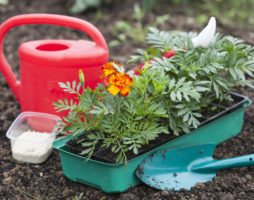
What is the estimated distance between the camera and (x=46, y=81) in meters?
1.94

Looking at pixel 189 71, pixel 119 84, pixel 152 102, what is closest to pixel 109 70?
pixel 119 84

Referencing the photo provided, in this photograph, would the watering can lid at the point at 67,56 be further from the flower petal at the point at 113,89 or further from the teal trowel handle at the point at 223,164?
the teal trowel handle at the point at 223,164

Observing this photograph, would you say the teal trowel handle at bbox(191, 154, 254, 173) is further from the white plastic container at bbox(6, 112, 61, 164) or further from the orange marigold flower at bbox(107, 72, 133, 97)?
the white plastic container at bbox(6, 112, 61, 164)

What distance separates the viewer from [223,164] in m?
1.73

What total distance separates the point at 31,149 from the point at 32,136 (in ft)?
0.30

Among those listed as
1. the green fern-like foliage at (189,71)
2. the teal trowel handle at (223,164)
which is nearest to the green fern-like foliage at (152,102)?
the green fern-like foliage at (189,71)

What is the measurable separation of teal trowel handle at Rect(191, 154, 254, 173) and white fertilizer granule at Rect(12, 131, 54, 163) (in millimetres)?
708

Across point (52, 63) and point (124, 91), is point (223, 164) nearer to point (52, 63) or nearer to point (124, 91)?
point (124, 91)

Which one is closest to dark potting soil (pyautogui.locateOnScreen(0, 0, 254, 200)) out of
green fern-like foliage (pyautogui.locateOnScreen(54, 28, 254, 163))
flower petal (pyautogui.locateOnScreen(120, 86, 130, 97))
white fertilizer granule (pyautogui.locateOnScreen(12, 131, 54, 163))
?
white fertilizer granule (pyautogui.locateOnScreen(12, 131, 54, 163))

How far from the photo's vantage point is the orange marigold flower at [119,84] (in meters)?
1.49

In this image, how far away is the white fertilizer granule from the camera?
1.86m

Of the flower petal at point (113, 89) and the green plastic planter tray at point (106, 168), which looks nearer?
the flower petal at point (113, 89)

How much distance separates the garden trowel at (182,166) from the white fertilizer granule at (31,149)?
49 cm

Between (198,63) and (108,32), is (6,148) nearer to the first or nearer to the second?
(198,63)
